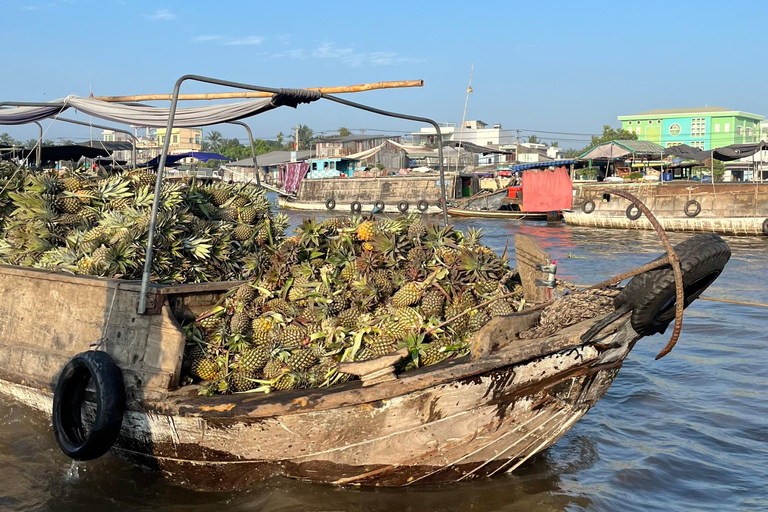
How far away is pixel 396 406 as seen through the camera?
4.34 metres

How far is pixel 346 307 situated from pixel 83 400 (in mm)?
2195

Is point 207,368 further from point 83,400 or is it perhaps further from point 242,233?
point 242,233

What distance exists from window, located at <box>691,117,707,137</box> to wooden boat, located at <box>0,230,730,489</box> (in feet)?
268

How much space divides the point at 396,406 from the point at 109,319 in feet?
8.09

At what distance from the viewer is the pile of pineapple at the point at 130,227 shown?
5.71m

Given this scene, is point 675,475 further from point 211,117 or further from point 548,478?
point 211,117

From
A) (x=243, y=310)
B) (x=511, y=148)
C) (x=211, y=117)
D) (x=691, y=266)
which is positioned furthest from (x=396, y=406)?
(x=511, y=148)

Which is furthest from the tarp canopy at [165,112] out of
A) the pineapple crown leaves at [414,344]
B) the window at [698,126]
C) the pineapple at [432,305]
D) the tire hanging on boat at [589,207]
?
the window at [698,126]

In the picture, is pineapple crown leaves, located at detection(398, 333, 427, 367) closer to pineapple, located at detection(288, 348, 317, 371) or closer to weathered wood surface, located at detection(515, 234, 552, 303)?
pineapple, located at detection(288, 348, 317, 371)

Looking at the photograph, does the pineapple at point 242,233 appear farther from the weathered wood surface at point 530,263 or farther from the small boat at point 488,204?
the small boat at point 488,204

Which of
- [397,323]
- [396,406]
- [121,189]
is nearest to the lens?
[396,406]

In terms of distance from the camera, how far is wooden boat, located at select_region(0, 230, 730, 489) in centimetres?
429

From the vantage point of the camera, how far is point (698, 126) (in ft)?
257

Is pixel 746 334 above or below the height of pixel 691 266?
below
